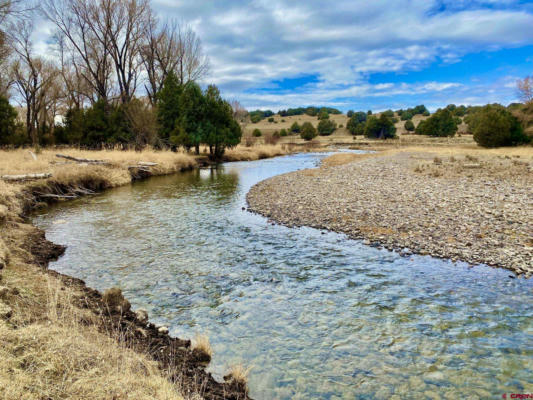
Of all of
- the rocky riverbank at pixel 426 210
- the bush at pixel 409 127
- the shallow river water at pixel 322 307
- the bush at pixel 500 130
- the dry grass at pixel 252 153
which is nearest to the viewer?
the shallow river water at pixel 322 307

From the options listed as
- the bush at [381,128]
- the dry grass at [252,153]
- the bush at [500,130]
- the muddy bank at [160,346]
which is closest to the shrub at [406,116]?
the bush at [381,128]

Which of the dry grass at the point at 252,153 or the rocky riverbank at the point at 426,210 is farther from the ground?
the dry grass at the point at 252,153

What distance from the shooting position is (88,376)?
3361mm

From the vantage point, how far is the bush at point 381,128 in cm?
8431

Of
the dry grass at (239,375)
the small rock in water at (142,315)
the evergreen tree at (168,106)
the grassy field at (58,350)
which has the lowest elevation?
the dry grass at (239,375)

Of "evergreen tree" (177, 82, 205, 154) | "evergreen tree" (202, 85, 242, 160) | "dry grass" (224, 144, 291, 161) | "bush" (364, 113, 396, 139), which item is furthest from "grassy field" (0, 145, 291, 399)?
"bush" (364, 113, 396, 139)

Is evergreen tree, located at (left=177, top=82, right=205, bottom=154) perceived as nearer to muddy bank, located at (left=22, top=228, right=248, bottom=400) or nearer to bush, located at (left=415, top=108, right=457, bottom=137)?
muddy bank, located at (left=22, top=228, right=248, bottom=400)

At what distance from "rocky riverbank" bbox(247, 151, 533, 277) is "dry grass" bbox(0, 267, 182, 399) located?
7465 millimetres

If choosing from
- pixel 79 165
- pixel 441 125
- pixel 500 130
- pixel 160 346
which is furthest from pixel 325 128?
pixel 160 346

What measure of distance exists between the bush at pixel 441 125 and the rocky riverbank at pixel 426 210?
57.8m

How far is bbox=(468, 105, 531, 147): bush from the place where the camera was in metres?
38.4

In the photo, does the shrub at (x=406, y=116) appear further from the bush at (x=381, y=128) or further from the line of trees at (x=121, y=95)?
the line of trees at (x=121, y=95)

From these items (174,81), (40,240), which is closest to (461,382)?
(40,240)

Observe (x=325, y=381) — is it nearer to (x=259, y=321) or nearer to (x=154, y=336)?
(x=259, y=321)
